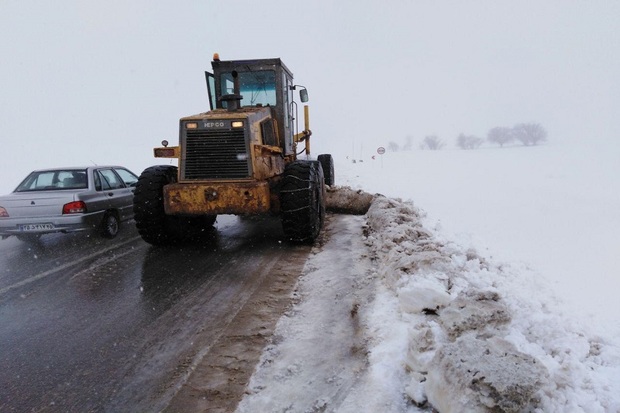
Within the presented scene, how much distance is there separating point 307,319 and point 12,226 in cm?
560

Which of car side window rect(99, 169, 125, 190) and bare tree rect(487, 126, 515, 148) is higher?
bare tree rect(487, 126, 515, 148)

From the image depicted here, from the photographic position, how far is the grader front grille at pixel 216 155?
5.79 metres

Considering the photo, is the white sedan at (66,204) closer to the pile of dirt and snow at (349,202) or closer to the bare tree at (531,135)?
the pile of dirt and snow at (349,202)

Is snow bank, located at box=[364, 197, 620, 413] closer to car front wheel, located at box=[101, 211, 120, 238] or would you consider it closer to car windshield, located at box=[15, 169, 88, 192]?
car front wheel, located at box=[101, 211, 120, 238]

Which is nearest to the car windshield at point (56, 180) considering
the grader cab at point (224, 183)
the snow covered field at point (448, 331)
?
the grader cab at point (224, 183)

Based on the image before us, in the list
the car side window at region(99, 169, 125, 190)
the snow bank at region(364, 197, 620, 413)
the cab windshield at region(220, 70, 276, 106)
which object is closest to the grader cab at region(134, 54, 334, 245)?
the cab windshield at region(220, 70, 276, 106)

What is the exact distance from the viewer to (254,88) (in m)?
7.21

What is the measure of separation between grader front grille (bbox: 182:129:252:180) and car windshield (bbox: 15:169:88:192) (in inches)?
98.6

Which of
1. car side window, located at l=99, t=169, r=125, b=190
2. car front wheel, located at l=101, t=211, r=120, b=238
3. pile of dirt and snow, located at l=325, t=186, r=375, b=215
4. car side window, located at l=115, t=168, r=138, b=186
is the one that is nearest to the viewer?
car front wheel, located at l=101, t=211, r=120, b=238

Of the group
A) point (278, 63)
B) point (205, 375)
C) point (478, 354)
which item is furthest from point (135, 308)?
→ point (278, 63)

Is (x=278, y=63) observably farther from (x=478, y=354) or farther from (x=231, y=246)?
(x=478, y=354)

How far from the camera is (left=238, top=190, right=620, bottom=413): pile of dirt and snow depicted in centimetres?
200

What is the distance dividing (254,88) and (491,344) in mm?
6098

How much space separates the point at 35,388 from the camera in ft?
8.86
